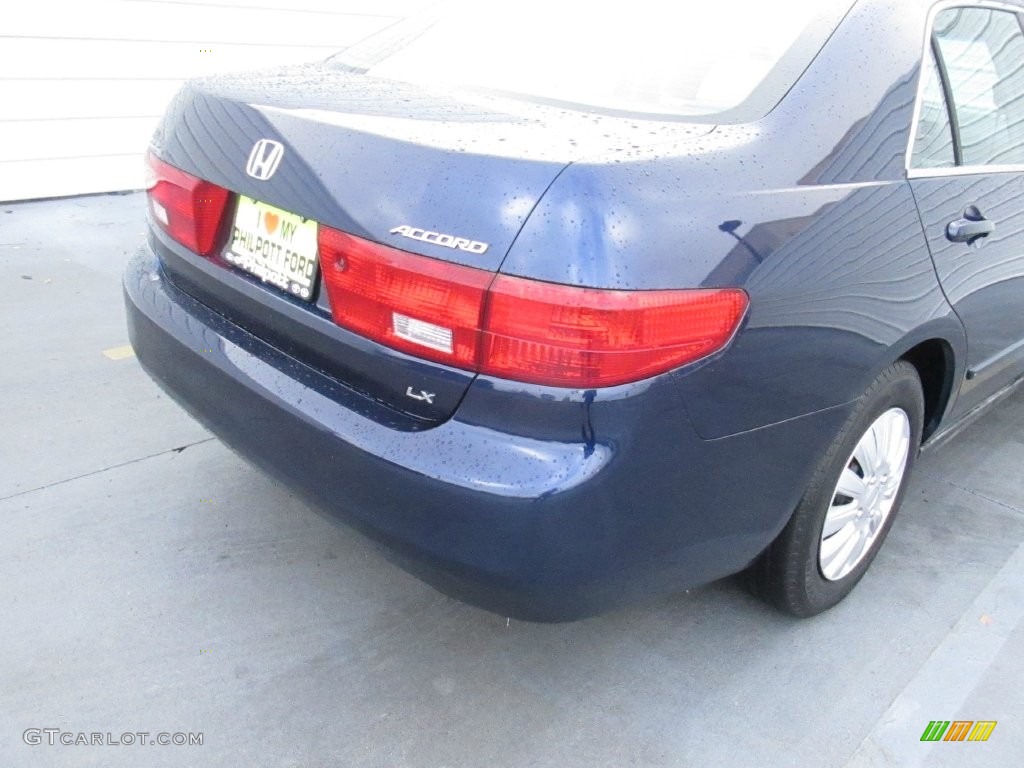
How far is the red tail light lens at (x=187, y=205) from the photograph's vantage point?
2.07 meters

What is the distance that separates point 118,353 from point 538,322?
2849 millimetres

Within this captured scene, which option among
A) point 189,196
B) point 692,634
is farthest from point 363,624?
point 189,196

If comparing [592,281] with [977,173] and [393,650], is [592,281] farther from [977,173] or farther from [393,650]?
[977,173]

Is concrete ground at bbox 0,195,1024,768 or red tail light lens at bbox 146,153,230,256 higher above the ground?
red tail light lens at bbox 146,153,230,256

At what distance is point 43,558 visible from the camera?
2459 mm

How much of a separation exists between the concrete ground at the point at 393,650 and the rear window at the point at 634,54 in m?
1.15

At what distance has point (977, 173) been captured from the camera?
234 cm

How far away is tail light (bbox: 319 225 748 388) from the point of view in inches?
59.8

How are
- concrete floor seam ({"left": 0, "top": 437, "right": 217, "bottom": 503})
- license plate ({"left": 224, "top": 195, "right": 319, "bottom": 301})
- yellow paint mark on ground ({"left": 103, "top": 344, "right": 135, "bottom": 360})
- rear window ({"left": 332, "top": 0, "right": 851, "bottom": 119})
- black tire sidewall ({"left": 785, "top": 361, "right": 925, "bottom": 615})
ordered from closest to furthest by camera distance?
license plate ({"left": 224, "top": 195, "right": 319, "bottom": 301}), rear window ({"left": 332, "top": 0, "right": 851, "bottom": 119}), black tire sidewall ({"left": 785, "top": 361, "right": 925, "bottom": 615}), concrete floor seam ({"left": 0, "top": 437, "right": 217, "bottom": 503}), yellow paint mark on ground ({"left": 103, "top": 344, "right": 135, "bottom": 360})

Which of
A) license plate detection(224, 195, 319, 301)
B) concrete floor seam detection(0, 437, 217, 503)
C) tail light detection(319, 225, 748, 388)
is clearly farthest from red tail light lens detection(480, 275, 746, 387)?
concrete floor seam detection(0, 437, 217, 503)

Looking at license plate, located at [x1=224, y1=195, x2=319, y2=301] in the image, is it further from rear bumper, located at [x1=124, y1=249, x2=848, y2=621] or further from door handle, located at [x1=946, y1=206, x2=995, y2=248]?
door handle, located at [x1=946, y1=206, x2=995, y2=248]

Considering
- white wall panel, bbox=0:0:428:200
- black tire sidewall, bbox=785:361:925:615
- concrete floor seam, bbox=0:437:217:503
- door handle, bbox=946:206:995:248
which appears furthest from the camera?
white wall panel, bbox=0:0:428:200

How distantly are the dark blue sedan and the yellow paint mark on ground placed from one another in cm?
149

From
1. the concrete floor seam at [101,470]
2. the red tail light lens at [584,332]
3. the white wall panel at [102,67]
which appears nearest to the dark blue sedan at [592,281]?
the red tail light lens at [584,332]
